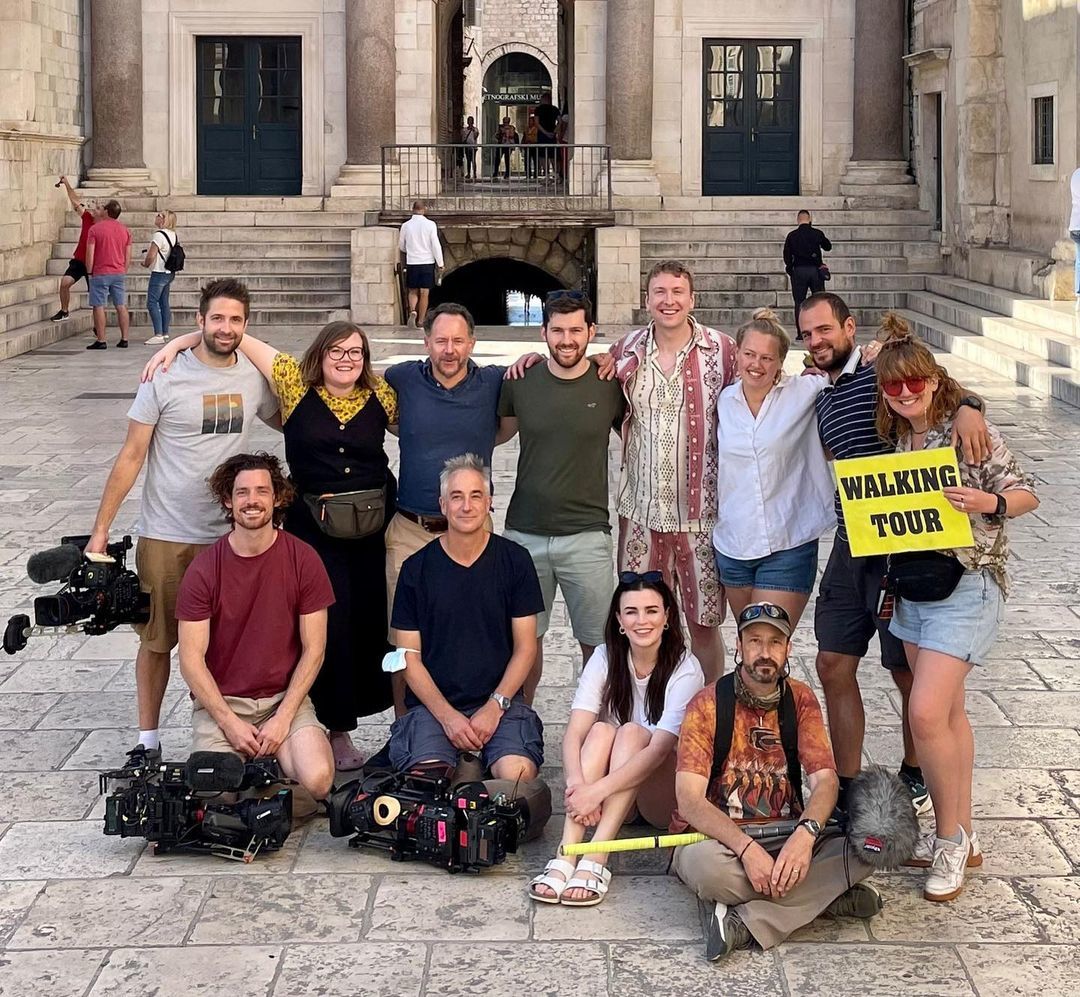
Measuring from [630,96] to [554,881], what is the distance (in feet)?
70.7

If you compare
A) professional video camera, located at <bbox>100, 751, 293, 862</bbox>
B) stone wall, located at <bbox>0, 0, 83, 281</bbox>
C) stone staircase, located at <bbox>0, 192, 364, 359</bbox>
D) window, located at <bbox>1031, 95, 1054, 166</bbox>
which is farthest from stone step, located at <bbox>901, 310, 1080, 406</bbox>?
professional video camera, located at <bbox>100, 751, 293, 862</bbox>

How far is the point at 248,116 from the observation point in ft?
89.7

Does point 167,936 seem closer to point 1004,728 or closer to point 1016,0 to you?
point 1004,728

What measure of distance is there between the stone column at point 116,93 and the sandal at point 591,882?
22.1 metres

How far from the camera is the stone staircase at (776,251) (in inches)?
950

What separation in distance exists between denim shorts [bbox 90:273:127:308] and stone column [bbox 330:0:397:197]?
17.6 ft

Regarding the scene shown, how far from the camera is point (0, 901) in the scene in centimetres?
580

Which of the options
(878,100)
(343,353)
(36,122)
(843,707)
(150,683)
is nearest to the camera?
(843,707)

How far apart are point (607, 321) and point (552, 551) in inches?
671

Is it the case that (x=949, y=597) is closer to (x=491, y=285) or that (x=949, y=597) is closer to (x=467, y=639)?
(x=467, y=639)

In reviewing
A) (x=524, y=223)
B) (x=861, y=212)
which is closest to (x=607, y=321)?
(x=524, y=223)

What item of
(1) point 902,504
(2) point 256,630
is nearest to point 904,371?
(1) point 902,504

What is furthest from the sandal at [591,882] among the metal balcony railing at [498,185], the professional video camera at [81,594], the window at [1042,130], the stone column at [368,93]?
the stone column at [368,93]

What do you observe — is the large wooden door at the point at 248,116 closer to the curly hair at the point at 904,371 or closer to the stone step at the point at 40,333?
the stone step at the point at 40,333
